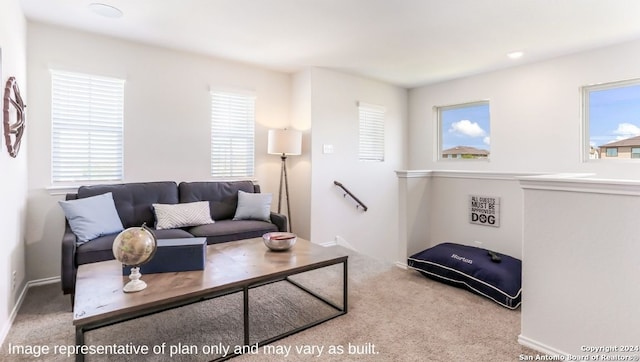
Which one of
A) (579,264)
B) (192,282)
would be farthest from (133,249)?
(579,264)

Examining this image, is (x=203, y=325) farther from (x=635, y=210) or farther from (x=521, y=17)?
(x=521, y=17)

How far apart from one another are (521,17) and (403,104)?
9.17 feet

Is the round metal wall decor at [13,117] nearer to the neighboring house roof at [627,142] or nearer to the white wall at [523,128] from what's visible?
the white wall at [523,128]

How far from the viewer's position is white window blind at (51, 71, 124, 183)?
10.6 feet

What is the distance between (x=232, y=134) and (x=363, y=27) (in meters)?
2.13

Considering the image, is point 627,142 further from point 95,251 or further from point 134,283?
point 95,251

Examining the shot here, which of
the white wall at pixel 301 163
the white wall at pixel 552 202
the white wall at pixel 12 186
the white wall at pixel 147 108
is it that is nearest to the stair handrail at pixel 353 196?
the white wall at pixel 301 163

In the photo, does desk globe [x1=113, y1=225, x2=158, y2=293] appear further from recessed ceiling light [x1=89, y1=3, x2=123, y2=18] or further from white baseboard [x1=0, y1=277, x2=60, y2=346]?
recessed ceiling light [x1=89, y1=3, x2=123, y2=18]

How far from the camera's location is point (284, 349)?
6.52 feet

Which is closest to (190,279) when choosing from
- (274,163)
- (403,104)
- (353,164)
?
(274,163)

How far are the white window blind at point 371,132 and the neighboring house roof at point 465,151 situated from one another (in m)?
1.09

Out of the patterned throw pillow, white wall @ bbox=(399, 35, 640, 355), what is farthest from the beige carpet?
the patterned throw pillow

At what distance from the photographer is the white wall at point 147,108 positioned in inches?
123

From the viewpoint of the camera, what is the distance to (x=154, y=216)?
337cm
